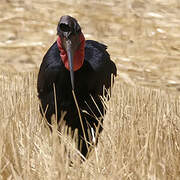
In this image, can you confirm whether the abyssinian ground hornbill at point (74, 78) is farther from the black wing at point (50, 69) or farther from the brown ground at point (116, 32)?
the brown ground at point (116, 32)

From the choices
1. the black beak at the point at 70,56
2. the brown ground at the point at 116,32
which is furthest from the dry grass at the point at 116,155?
the brown ground at the point at 116,32

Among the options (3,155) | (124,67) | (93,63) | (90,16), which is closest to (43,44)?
(90,16)

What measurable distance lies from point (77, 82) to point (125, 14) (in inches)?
106

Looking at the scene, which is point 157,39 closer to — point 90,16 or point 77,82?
point 90,16

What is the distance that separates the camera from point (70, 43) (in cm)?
280

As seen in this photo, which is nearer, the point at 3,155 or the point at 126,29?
the point at 3,155

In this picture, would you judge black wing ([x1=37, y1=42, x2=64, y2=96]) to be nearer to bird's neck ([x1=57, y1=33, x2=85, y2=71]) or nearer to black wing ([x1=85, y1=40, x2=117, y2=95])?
bird's neck ([x1=57, y1=33, x2=85, y2=71])

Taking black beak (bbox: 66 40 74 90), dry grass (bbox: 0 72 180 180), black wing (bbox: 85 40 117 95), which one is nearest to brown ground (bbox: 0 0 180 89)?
black wing (bbox: 85 40 117 95)

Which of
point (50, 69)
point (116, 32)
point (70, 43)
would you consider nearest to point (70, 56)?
point (70, 43)

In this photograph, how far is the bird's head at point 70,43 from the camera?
276 centimetres

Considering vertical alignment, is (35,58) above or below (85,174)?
below

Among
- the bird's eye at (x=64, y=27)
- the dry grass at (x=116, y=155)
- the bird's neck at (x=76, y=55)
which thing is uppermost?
the bird's eye at (x=64, y=27)

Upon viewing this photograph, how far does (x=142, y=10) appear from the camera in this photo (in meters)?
5.52

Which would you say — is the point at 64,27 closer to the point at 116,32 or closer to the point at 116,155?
the point at 116,155
